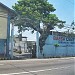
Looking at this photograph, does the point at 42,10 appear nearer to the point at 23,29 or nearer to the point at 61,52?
the point at 23,29

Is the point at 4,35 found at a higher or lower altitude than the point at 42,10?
lower

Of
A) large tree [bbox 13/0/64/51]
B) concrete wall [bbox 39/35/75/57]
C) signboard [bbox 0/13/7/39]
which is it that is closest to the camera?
signboard [bbox 0/13/7/39]

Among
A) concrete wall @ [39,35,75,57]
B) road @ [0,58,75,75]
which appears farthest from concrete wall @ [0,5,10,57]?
road @ [0,58,75,75]

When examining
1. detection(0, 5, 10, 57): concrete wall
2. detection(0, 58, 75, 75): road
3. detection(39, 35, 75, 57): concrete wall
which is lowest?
detection(0, 58, 75, 75): road

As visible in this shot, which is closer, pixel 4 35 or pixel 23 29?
pixel 4 35

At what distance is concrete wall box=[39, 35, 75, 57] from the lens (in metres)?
43.3

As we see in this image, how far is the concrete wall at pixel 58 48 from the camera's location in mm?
43344

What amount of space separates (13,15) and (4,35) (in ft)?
11.3

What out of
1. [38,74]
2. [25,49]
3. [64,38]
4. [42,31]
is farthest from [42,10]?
[38,74]

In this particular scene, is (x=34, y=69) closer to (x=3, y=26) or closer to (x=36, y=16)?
(x=3, y=26)

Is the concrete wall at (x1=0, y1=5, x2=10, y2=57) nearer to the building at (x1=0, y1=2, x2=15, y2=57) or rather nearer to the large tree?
the building at (x1=0, y1=2, x2=15, y2=57)

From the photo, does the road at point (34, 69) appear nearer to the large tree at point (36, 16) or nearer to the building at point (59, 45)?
the building at point (59, 45)

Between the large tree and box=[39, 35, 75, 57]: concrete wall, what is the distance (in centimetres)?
104

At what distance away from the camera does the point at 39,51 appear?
40719 millimetres
